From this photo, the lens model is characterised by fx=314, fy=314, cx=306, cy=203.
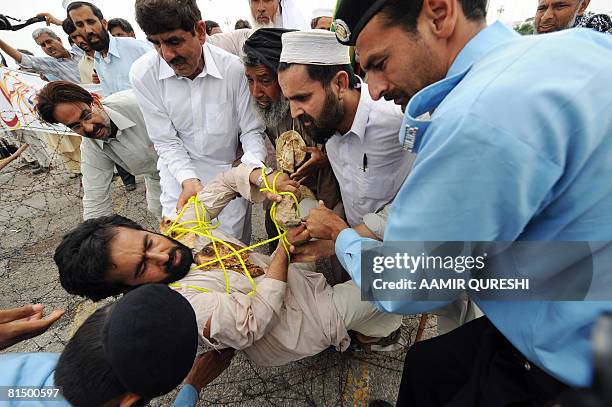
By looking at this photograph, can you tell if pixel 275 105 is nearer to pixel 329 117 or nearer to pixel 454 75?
pixel 329 117

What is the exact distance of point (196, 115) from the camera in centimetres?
267

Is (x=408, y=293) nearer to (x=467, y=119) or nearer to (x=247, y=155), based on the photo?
(x=467, y=119)

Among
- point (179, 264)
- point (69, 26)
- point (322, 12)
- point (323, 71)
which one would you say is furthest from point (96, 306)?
point (322, 12)

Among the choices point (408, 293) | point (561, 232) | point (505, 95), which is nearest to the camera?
point (505, 95)

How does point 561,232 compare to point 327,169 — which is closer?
point 561,232

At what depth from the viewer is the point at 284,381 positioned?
2.19 m

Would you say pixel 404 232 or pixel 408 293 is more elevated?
pixel 404 232

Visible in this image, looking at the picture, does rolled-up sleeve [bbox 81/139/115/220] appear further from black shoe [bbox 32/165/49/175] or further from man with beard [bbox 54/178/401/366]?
→ black shoe [bbox 32/165/49/175]

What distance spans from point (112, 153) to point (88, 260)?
5.95 feet

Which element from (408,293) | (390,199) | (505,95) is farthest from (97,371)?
(390,199)

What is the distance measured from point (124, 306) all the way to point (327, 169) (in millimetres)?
1728

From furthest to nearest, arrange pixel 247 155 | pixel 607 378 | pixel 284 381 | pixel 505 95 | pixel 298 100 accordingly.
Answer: pixel 247 155
pixel 284 381
pixel 298 100
pixel 505 95
pixel 607 378

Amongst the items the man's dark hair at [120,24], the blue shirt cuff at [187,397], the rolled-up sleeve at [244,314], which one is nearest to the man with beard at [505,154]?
the rolled-up sleeve at [244,314]

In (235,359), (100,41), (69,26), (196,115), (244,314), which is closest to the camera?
(244,314)
